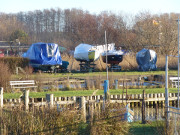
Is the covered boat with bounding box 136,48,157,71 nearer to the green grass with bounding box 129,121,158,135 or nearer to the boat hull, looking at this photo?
the boat hull

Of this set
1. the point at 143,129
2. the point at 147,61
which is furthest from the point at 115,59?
the point at 143,129

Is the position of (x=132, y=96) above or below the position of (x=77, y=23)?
below

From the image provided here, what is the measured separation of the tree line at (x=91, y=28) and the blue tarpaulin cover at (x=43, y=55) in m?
13.8

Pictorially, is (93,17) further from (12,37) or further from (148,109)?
(148,109)

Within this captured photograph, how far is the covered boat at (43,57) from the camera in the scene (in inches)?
1296

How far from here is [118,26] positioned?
7044 centimetres

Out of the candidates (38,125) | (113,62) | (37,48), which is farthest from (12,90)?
(113,62)

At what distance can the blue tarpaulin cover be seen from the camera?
3291cm

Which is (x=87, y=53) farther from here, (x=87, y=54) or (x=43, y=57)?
(x=43, y=57)

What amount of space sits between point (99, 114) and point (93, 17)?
67.2m

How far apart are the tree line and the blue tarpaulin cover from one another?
1381 centimetres

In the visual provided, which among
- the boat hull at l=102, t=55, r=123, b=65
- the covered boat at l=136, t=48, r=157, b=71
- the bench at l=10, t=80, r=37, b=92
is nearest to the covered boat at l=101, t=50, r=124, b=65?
the boat hull at l=102, t=55, r=123, b=65

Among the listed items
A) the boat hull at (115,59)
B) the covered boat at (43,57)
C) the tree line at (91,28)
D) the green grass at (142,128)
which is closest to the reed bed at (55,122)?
the green grass at (142,128)

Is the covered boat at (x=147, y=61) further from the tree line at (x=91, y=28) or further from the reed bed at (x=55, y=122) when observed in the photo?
the reed bed at (x=55, y=122)
